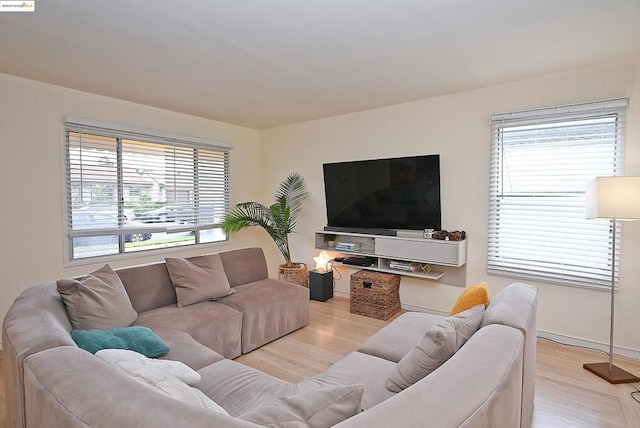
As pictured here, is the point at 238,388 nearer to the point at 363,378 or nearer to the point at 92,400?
the point at 363,378

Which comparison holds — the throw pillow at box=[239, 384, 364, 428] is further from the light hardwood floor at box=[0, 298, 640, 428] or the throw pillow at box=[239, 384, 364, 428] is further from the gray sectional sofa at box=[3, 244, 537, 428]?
the light hardwood floor at box=[0, 298, 640, 428]

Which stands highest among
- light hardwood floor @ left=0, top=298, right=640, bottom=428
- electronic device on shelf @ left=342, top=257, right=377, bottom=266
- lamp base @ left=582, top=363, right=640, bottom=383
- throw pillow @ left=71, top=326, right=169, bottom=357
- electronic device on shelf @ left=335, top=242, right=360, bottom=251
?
electronic device on shelf @ left=335, top=242, right=360, bottom=251

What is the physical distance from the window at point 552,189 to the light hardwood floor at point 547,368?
75cm

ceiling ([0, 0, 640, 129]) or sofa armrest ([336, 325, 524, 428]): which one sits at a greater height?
ceiling ([0, 0, 640, 129])

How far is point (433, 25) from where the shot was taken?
85.8 inches

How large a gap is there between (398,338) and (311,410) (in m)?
1.30

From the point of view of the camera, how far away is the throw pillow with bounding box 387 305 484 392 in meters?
1.39

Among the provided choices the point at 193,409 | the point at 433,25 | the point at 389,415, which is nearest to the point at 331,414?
the point at 389,415

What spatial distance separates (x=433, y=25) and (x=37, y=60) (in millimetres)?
3065

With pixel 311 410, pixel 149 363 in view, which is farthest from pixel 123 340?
pixel 311 410

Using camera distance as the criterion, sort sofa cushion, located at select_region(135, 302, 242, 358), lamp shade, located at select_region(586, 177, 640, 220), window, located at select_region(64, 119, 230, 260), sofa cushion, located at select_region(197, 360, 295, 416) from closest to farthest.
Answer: sofa cushion, located at select_region(197, 360, 295, 416)
lamp shade, located at select_region(586, 177, 640, 220)
sofa cushion, located at select_region(135, 302, 242, 358)
window, located at select_region(64, 119, 230, 260)

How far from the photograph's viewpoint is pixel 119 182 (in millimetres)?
3816

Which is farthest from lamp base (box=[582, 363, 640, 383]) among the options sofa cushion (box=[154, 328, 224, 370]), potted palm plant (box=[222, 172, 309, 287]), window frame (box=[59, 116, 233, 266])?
window frame (box=[59, 116, 233, 266])

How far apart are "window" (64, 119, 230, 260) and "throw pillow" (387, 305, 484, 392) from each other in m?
3.52
